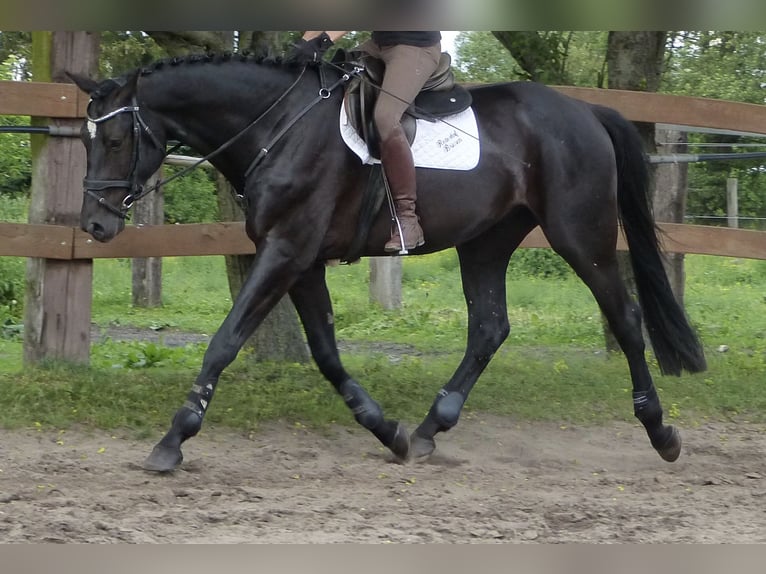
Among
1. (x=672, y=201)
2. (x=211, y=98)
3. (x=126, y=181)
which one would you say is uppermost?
(x=211, y=98)

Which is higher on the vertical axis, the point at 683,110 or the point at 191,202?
the point at 683,110

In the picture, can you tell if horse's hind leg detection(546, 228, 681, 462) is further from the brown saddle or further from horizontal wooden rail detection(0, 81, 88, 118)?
horizontal wooden rail detection(0, 81, 88, 118)

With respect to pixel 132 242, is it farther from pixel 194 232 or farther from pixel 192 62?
pixel 192 62

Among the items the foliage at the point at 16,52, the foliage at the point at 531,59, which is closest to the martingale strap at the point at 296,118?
the foliage at the point at 531,59

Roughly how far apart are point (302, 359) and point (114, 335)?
4326 mm

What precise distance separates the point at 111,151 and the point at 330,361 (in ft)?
5.57

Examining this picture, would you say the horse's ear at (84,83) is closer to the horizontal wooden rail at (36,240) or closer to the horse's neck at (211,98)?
the horse's neck at (211,98)

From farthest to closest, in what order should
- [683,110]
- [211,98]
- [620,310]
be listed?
[683,110], [620,310], [211,98]

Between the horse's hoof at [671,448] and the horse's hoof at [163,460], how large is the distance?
282 centimetres

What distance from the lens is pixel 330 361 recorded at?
5.59 meters

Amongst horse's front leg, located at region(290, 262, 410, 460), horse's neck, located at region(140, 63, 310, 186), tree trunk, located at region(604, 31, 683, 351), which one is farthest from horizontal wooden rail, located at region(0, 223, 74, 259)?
tree trunk, located at region(604, 31, 683, 351)

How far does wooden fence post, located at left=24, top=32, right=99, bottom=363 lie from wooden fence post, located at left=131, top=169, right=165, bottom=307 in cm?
811

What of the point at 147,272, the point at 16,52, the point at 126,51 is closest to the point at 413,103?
the point at 126,51

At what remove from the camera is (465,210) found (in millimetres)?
5684
